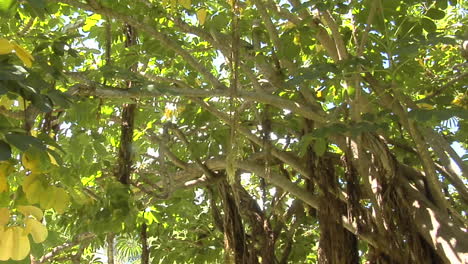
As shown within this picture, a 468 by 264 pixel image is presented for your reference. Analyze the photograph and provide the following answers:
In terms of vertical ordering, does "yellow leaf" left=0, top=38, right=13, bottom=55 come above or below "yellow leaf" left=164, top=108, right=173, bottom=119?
below

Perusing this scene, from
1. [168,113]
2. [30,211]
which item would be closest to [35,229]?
[30,211]

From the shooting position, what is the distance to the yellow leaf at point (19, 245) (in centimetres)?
115

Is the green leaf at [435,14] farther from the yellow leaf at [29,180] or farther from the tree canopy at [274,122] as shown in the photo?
the yellow leaf at [29,180]

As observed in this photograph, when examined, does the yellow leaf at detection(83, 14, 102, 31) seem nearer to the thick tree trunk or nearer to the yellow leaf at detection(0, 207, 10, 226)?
the thick tree trunk

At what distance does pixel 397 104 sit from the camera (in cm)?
211

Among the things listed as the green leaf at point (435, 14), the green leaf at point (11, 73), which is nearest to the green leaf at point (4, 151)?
the green leaf at point (11, 73)

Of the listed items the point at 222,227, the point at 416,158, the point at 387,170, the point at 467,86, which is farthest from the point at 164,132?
the point at 467,86

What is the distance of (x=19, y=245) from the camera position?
45.3 inches

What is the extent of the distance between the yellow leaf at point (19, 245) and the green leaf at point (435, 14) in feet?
5.67

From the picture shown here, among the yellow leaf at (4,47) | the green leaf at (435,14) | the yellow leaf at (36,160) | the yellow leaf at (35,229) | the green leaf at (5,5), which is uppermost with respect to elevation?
the green leaf at (435,14)

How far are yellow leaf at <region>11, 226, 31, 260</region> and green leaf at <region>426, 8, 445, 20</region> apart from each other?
5.67 feet

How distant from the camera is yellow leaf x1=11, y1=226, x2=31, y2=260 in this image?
115 centimetres

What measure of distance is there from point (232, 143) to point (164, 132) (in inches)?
28.8

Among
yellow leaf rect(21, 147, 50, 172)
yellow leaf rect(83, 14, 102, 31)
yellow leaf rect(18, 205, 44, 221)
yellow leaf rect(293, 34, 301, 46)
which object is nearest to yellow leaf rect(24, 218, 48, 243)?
yellow leaf rect(18, 205, 44, 221)
